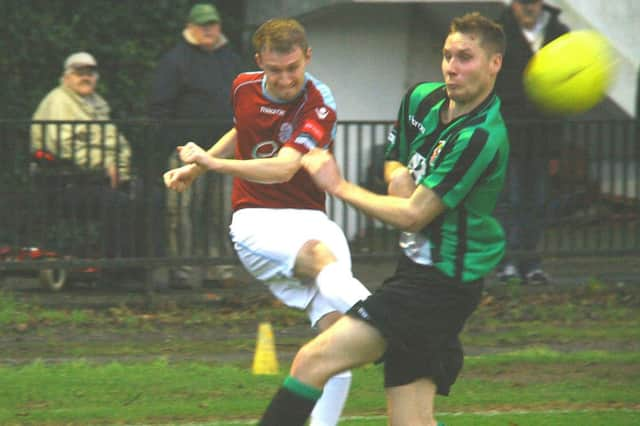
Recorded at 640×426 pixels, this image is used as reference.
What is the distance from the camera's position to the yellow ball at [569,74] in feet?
20.1

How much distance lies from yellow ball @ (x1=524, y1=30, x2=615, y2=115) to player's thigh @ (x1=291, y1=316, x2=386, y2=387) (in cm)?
135

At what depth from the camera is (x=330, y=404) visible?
6.41 meters

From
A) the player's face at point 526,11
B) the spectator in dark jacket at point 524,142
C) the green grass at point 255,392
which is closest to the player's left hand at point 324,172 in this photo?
the green grass at point 255,392

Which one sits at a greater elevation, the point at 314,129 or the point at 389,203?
the point at 314,129

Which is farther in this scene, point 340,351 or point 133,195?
point 133,195

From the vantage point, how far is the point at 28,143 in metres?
11.2

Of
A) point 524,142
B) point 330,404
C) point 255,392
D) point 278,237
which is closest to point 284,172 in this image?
point 278,237

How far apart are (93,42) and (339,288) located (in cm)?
858

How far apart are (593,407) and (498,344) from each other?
6.97ft

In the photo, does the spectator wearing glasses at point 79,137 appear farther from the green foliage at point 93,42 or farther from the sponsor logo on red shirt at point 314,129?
the sponsor logo on red shirt at point 314,129

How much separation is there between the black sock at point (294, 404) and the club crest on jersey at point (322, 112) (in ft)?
5.37

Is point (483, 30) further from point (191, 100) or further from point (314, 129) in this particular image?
point (191, 100)

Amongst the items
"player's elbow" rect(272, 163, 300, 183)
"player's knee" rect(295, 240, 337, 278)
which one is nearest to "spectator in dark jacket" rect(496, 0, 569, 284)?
"player's knee" rect(295, 240, 337, 278)

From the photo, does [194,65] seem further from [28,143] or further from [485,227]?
[485,227]
